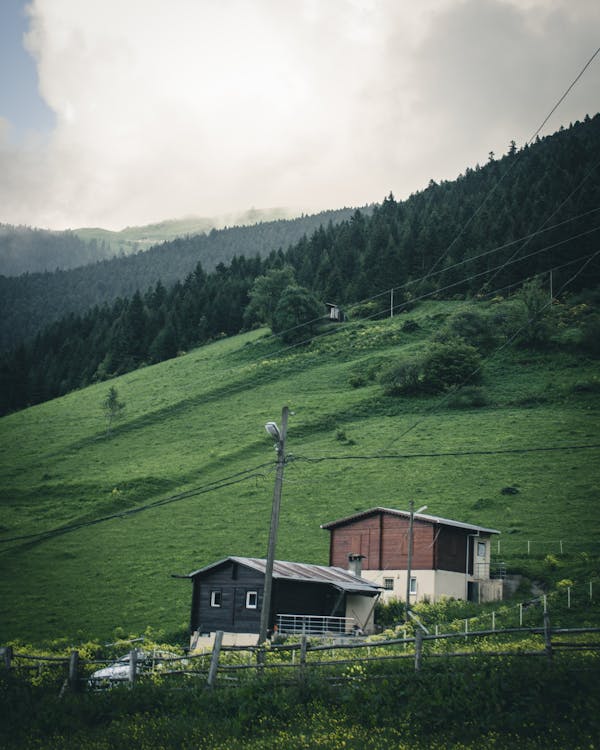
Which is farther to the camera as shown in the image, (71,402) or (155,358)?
(155,358)

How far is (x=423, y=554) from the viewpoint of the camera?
47281 millimetres

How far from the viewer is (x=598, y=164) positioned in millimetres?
123812

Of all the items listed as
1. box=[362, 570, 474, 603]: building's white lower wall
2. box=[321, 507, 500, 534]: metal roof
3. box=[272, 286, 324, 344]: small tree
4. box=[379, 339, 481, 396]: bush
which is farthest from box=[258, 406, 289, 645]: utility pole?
box=[272, 286, 324, 344]: small tree

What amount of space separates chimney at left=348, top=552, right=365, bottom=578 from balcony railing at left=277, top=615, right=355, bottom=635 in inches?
270

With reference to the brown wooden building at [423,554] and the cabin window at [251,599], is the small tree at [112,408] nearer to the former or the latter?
the brown wooden building at [423,554]

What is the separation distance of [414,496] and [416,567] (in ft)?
42.3

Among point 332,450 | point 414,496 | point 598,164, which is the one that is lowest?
point 414,496

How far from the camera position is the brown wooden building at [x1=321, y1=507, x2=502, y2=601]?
46750 millimetres

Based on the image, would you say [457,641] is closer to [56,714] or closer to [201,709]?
[201,709]

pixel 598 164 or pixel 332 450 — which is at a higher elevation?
pixel 598 164

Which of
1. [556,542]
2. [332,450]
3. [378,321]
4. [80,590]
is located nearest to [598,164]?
[378,321]

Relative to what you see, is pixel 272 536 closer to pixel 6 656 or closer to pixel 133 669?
pixel 133 669

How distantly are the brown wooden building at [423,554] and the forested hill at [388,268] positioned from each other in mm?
63238

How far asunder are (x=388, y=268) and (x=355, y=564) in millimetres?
86465
